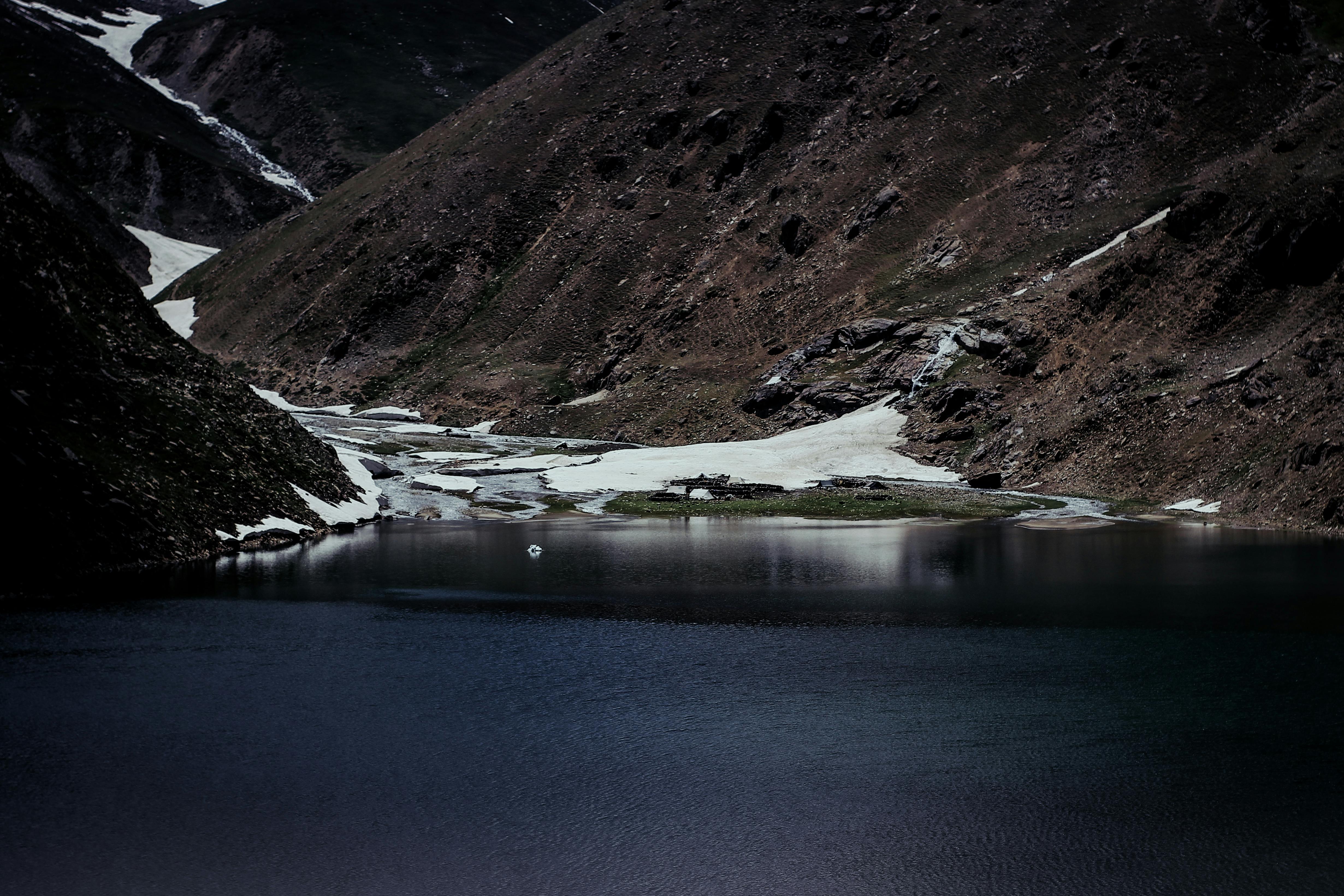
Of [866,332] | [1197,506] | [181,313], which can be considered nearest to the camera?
[1197,506]

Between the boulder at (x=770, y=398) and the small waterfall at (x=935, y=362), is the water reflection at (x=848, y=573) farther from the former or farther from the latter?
the boulder at (x=770, y=398)

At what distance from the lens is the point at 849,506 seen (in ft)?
175

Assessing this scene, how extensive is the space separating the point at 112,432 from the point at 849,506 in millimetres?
30839

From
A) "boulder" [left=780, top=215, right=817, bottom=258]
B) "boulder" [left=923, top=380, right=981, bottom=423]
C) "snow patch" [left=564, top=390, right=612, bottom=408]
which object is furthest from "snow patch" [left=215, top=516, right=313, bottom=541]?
"boulder" [left=780, top=215, right=817, bottom=258]

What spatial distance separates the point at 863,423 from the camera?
2889 inches

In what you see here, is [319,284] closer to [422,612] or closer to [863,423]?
[863,423]

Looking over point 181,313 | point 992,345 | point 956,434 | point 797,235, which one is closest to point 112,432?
point 956,434

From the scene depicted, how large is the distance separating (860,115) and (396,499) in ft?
229

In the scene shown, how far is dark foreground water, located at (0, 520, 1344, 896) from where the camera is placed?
1314 cm

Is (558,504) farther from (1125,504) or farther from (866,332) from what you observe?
(866,332)

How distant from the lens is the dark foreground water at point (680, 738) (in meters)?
13.1

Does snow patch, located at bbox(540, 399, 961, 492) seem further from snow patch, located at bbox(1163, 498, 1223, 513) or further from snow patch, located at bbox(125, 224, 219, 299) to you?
snow patch, located at bbox(125, 224, 219, 299)

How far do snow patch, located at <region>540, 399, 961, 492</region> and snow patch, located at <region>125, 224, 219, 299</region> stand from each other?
437 ft

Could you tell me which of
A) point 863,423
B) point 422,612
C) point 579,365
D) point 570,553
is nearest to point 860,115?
point 579,365
